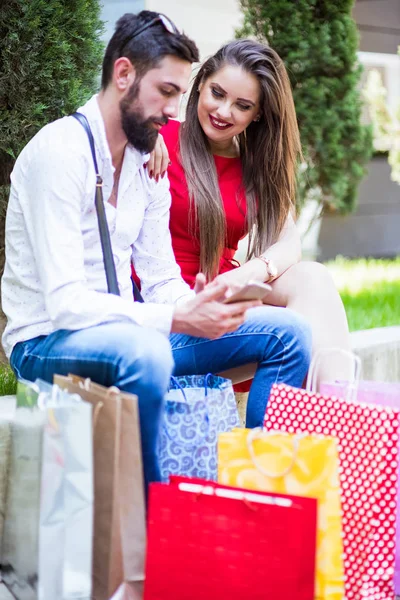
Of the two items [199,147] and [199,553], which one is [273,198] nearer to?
[199,147]

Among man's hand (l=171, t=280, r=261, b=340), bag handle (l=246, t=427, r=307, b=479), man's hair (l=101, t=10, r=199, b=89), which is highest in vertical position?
man's hair (l=101, t=10, r=199, b=89)

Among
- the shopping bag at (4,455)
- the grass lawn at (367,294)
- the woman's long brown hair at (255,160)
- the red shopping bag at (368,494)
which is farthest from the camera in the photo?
the grass lawn at (367,294)

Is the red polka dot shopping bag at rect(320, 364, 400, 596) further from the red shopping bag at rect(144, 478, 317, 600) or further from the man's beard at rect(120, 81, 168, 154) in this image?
the man's beard at rect(120, 81, 168, 154)

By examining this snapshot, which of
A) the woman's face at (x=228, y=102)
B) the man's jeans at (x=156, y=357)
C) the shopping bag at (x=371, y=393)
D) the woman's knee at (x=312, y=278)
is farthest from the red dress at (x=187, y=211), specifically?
the shopping bag at (x=371, y=393)

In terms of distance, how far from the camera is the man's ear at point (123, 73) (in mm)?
2506

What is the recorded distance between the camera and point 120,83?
2.54m

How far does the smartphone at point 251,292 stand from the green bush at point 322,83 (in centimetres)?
413

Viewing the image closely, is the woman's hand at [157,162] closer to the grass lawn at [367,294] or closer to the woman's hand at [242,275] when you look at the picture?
the woman's hand at [242,275]

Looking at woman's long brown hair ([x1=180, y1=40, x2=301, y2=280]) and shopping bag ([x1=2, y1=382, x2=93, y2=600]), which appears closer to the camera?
shopping bag ([x1=2, y1=382, x2=93, y2=600])

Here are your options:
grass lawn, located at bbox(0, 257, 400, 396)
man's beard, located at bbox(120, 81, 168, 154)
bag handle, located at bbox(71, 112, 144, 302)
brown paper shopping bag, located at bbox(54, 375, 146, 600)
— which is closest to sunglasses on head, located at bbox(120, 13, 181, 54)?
man's beard, located at bbox(120, 81, 168, 154)

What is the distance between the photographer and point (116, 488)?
2201mm

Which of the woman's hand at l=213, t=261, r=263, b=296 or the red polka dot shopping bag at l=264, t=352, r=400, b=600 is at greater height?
the woman's hand at l=213, t=261, r=263, b=296

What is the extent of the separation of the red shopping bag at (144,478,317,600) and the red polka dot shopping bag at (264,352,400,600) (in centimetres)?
30

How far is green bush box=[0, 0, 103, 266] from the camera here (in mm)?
3566
